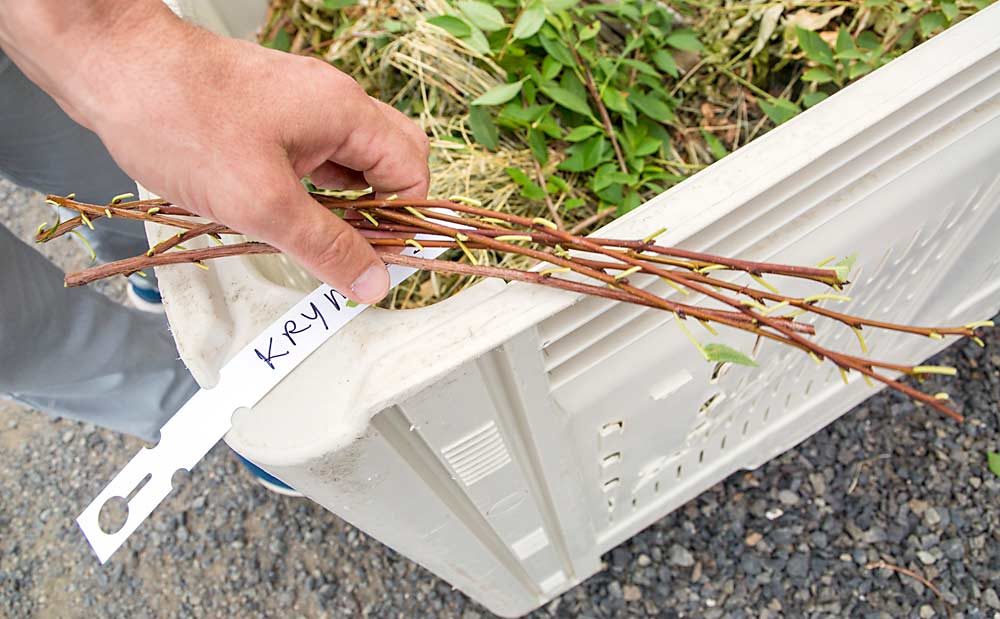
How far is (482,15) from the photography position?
81cm

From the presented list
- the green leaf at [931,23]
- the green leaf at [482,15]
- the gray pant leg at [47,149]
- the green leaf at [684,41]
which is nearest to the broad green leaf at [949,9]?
the green leaf at [931,23]

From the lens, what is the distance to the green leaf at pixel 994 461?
1176mm

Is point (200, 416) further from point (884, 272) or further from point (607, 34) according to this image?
point (607, 34)

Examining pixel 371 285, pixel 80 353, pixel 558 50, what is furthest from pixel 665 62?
pixel 80 353

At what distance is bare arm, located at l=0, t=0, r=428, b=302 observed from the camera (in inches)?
17.4

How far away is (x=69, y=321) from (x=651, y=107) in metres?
0.81

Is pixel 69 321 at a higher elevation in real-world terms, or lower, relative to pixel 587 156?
higher

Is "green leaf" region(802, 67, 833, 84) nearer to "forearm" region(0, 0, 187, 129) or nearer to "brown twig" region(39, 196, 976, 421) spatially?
"brown twig" region(39, 196, 976, 421)

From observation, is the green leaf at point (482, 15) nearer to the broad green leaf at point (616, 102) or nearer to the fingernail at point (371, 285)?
the broad green leaf at point (616, 102)

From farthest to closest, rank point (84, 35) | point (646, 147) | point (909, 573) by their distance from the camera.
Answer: point (909, 573) < point (646, 147) < point (84, 35)

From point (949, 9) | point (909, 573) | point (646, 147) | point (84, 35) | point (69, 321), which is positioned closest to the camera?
point (84, 35)

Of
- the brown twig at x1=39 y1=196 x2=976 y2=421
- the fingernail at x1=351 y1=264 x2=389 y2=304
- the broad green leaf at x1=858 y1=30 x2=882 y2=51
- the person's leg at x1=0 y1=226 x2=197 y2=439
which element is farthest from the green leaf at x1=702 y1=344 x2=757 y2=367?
the person's leg at x1=0 y1=226 x2=197 y2=439

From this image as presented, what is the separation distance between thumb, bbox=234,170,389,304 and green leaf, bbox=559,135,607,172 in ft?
1.52

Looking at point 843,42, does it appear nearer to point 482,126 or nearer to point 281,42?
point 482,126
